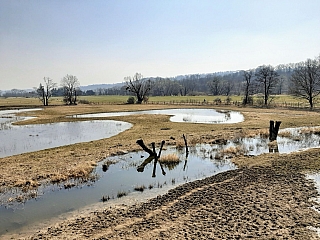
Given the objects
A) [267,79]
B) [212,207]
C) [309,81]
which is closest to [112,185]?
[212,207]

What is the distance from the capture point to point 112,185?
13102 mm

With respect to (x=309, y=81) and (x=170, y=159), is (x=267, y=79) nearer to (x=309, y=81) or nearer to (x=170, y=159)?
(x=309, y=81)

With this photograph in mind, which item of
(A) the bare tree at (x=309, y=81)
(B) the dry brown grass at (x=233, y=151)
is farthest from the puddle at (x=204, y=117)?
(B) the dry brown grass at (x=233, y=151)

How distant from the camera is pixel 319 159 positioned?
1634 centimetres

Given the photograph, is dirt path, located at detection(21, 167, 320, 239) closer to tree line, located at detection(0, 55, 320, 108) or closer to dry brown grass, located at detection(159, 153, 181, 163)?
dry brown grass, located at detection(159, 153, 181, 163)

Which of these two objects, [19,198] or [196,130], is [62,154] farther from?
[196,130]

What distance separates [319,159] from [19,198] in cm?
1749

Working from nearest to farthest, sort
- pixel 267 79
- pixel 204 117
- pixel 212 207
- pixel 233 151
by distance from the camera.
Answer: pixel 212 207
pixel 233 151
pixel 204 117
pixel 267 79

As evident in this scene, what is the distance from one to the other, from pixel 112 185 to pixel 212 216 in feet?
19.6

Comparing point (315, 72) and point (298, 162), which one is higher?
point (315, 72)

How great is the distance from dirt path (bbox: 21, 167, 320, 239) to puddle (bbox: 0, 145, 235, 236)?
4.79 ft

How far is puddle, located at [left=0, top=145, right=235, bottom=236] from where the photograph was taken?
9.97m

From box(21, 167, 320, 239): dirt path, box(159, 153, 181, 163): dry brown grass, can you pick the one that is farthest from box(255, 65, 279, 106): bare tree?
box(21, 167, 320, 239): dirt path

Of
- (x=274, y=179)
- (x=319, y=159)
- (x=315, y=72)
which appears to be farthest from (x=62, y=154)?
(x=315, y=72)
